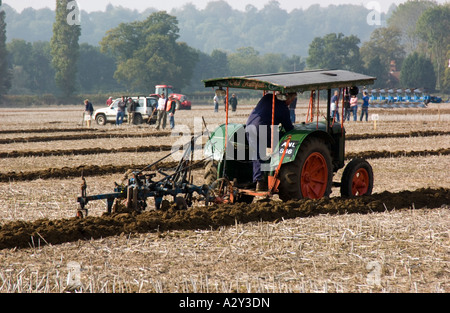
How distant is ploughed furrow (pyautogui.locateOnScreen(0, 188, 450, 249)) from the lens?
22.4ft

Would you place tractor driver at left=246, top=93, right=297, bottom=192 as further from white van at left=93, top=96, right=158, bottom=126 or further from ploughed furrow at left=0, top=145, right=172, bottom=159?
white van at left=93, top=96, right=158, bottom=126

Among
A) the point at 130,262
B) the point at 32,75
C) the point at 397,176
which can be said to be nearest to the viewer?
the point at 130,262

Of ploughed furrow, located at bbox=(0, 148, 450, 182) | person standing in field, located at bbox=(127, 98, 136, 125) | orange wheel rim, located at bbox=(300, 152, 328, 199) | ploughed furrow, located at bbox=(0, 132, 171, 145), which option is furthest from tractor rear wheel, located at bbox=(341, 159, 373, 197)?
person standing in field, located at bbox=(127, 98, 136, 125)

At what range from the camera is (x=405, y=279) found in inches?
213

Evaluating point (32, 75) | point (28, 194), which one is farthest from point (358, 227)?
point (32, 75)

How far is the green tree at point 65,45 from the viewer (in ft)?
266

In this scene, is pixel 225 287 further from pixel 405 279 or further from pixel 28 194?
pixel 28 194

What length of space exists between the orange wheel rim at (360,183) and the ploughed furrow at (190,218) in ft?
1.62

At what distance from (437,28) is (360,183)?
11627cm

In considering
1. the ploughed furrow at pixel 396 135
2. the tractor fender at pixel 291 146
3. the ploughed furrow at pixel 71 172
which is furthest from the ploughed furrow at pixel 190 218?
the ploughed furrow at pixel 396 135

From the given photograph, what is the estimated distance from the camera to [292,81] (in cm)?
844

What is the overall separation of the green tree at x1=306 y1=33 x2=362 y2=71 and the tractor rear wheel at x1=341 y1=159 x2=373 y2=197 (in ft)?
312

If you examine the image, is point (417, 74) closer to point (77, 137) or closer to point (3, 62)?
point (3, 62)
